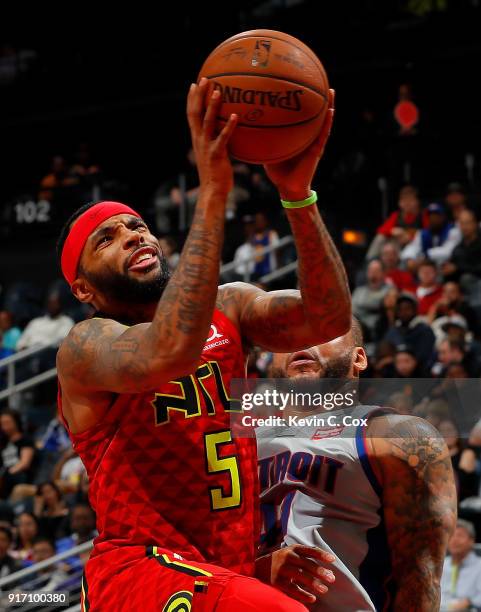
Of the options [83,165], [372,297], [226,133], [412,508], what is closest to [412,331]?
[372,297]

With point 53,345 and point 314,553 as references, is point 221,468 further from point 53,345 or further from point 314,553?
point 53,345

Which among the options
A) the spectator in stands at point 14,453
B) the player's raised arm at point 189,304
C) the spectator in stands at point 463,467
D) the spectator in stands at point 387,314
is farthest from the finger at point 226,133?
the spectator in stands at point 14,453

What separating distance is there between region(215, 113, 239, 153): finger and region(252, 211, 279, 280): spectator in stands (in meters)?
8.55

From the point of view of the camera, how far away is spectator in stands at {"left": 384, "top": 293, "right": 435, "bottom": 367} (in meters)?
8.95

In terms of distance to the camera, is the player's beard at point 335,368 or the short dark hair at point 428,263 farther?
the short dark hair at point 428,263

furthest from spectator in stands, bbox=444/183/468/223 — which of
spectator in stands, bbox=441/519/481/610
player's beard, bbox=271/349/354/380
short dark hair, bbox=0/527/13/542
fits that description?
player's beard, bbox=271/349/354/380

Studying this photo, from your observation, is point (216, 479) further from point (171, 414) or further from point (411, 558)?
point (411, 558)

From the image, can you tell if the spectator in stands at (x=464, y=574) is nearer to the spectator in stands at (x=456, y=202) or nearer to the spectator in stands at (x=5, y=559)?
the spectator in stands at (x=5, y=559)

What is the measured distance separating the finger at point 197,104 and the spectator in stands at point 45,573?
20.0 ft

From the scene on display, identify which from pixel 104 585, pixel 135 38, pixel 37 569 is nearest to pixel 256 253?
pixel 37 569

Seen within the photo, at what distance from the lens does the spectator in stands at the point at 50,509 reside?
360 inches

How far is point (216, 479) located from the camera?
10.6 ft

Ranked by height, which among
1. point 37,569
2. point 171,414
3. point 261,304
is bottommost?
point 37,569

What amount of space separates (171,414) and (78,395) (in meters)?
0.28
